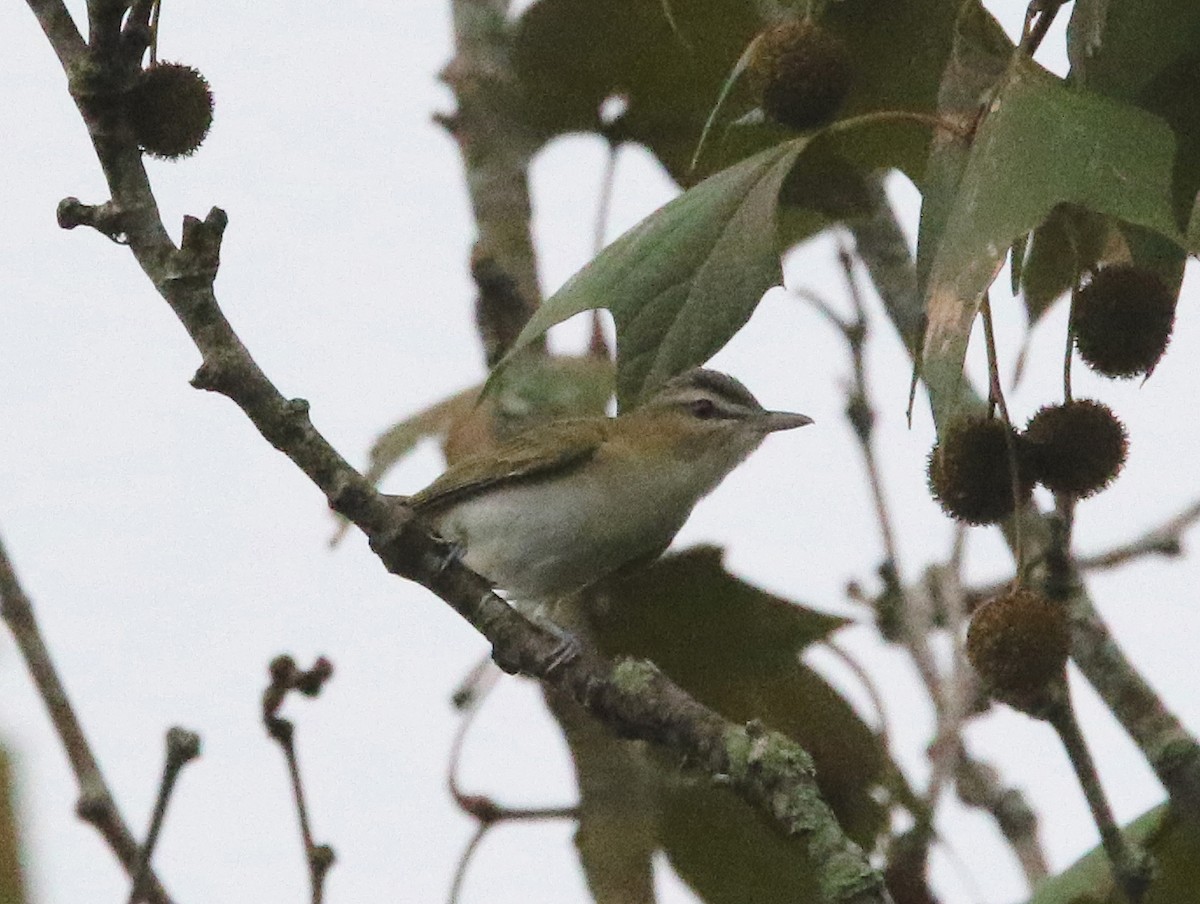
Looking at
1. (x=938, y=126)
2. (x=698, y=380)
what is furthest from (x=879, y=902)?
(x=698, y=380)

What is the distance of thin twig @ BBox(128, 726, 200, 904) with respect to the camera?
2.16m

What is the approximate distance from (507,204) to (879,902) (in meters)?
3.00

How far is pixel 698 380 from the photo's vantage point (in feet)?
19.2

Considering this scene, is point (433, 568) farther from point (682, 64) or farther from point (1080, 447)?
point (682, 64)

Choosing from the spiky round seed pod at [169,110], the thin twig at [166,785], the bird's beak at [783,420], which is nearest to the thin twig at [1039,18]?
the spiky round seed pod at [169,110]

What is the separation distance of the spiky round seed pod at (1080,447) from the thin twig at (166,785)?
4.59 ft

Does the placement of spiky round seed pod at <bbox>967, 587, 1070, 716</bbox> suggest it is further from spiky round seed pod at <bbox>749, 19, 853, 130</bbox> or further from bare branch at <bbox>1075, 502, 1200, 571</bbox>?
bare branch at <bbox>1075, 502, 1200, 571</bbox>

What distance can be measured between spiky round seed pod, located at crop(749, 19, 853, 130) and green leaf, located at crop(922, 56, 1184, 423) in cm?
46

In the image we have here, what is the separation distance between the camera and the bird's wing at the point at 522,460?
4773mm

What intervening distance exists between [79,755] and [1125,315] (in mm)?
1651

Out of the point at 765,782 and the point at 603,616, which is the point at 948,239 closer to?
the point at 765,782

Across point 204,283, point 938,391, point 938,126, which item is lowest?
point 938,391

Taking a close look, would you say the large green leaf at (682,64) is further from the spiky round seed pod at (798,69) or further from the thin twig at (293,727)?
the thin twig at (293,727)

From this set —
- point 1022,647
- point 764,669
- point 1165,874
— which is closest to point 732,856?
point 764,669
